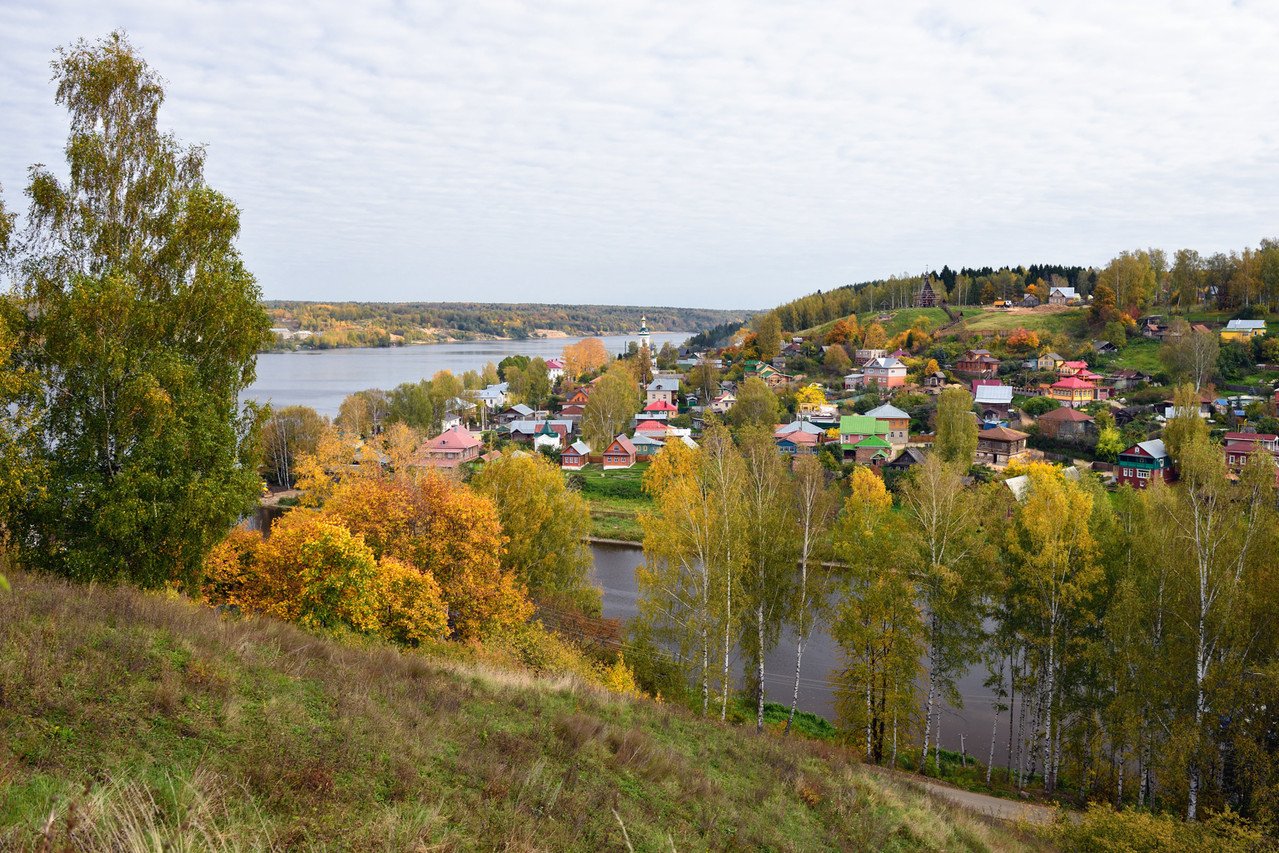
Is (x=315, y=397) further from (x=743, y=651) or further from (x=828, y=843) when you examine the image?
(x=828, y=843)

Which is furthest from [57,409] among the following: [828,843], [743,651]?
[743,651]

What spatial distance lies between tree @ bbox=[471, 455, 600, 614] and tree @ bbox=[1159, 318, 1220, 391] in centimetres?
4184

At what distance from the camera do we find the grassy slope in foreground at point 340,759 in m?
3.96

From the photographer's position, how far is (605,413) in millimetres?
48750

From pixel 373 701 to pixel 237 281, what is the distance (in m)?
5.46

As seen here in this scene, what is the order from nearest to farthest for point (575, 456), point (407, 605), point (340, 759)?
1. point (340, 759)
2. point (407, 605)
3. point (575, 456)

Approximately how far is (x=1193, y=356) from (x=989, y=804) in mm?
45310

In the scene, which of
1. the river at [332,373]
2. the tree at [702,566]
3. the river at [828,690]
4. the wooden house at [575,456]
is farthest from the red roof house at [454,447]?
the tree at [702,566]

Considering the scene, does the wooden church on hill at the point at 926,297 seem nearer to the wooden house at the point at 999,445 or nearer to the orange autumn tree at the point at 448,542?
the wooden house at the point at 999,445

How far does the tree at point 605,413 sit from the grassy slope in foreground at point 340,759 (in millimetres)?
39110

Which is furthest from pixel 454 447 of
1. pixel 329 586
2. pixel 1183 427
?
pixel 1183 427

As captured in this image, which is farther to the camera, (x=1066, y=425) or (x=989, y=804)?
(x=1066, y=425)

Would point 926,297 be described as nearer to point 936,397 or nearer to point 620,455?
point 936,397

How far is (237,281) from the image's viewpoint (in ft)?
29.7
